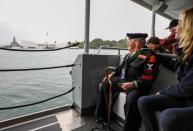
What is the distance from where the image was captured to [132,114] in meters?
1.84

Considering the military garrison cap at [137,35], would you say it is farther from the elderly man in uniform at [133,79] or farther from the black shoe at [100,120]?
the black shoe at [100,120]

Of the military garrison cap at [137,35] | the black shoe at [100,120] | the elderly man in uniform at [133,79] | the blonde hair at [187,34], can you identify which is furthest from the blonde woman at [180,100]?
the black shoe at [100,120]

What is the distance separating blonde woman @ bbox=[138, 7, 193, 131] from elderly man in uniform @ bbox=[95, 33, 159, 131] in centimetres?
27

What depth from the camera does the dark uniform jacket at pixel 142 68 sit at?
6.44ft

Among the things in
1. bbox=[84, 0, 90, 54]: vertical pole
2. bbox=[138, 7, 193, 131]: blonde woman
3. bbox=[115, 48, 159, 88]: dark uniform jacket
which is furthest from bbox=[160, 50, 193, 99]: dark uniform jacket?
bbox=[84, 0, 90, 54]: vertical pole

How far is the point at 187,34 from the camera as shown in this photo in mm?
1487

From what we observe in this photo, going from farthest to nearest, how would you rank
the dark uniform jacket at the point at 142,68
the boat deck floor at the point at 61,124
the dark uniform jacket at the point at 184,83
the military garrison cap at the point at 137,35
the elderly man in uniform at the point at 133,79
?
the military garrison cap at the point at 137,35 → the boat deck floor at the point at 61,124 → the dark uniform jacket at the point at 142,68 → the elderly man in uniform at the point at 133,79 → the dark uniform jacket at the point at 184,83

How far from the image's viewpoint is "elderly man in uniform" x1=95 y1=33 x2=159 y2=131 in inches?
72.6

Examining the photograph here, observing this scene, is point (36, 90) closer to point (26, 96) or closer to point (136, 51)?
point (26, 96)

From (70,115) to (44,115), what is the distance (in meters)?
0.32

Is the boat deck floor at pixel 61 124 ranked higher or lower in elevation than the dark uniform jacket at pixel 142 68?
lower

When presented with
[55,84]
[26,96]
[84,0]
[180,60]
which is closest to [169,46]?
[180,60]

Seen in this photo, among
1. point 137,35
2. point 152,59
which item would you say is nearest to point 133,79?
point 152,59

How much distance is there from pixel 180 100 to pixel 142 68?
0.58m
